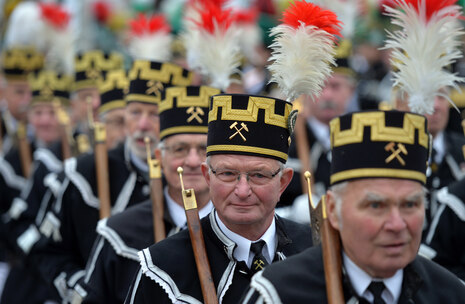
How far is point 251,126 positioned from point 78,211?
8.03ft

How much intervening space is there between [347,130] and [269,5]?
8.78 meters

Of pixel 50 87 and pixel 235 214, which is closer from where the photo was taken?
pixel 235 214

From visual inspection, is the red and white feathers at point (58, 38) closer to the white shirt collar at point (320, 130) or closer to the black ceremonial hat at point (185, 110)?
the white shirt collar at point (320, 130)

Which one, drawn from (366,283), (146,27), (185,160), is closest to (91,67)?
(146,27)

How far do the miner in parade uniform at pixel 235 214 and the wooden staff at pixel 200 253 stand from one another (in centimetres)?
7

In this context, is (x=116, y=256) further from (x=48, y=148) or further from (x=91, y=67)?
(x=91, y=67)

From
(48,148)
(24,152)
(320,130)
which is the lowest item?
(24,152)

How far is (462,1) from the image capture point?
333 inches

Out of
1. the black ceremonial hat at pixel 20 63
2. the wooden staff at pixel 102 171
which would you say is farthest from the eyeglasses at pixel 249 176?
the black ceremonial hat at pixel 20 63

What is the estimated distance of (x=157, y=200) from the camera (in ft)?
18.6

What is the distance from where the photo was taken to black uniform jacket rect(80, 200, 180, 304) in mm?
5500

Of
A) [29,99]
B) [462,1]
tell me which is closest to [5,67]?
[29,99]

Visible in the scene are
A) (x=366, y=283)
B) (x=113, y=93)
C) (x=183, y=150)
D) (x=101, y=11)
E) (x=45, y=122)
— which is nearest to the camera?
(x=366, y=283)

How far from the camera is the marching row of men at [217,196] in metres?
3.80
